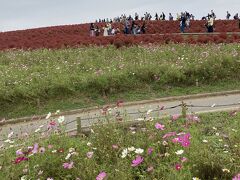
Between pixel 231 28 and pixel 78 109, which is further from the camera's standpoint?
pixel 231 28

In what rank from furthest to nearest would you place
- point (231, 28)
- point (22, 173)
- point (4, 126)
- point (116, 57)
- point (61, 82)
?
point (231, 28) < point (116, 57) < point (61, 82) < point (4, 126) < point (22, 173)

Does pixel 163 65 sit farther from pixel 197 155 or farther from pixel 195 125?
pixel 197 155

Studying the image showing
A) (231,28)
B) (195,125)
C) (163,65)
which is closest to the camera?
(195,125)

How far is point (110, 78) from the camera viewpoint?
1595 cm

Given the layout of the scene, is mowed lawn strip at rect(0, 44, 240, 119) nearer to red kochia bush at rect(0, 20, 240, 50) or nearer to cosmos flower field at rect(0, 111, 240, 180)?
red kochia bush at rect(0, 20, 240, 50)

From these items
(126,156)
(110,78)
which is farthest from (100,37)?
(126,156)

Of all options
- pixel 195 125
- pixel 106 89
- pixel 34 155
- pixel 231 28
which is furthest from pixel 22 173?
pixel 231 28

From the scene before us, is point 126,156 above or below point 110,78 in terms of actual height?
above

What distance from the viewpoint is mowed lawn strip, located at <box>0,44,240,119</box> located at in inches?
591

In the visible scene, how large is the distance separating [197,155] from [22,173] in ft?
9.05

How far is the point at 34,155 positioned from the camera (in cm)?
757

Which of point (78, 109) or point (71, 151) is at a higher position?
point (71, 151)

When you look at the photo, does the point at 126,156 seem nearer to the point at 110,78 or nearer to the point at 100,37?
the point at 110,78

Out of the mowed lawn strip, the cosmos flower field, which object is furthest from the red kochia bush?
the cosmos flower field
